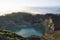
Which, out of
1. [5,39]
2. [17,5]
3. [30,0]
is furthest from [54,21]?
[5,39]

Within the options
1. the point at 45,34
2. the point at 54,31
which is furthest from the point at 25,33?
the point at 54,31

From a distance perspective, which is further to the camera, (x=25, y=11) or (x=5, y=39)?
(x=25, y=11)

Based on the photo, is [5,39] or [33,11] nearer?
[5,39]

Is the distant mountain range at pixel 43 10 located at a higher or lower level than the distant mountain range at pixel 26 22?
higher

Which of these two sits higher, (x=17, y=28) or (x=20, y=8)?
(x=20, y=8)

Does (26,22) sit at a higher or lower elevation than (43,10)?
lower

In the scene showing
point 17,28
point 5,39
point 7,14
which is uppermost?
point 7,14

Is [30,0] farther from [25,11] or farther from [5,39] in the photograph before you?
[5,39]

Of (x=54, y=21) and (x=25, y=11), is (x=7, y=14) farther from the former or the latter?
(x=54, y=21)

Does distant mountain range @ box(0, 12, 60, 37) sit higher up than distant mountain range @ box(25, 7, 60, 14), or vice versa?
distant mountain range @ box(25, 7, 60, 14)
